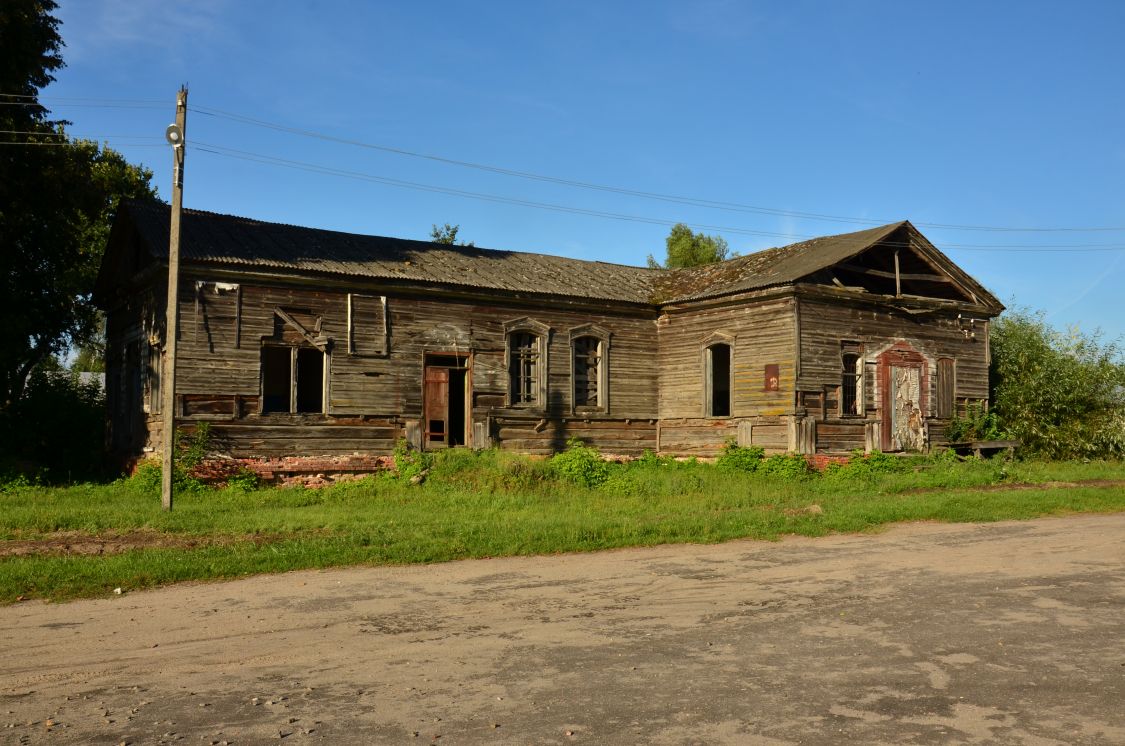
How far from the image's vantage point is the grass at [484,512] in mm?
10766

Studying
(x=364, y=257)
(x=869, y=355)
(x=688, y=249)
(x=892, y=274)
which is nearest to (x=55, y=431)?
(x=364, y=257)

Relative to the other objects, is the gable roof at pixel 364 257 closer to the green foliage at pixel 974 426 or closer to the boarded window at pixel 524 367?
the boarded window at pixel 524 367

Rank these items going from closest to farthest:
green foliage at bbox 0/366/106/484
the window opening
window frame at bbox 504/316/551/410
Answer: green foliage at bbox 0/366/106/484, window frame at bbox 504/316/551/410, the window opening

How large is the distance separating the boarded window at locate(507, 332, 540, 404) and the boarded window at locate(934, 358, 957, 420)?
10.5 metres

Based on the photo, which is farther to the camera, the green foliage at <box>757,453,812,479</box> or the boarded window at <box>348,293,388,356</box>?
the green foliage at <box>757,453,812,479</box>

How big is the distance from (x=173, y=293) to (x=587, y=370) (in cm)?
1149

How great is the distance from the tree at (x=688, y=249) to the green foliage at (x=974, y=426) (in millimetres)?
26251

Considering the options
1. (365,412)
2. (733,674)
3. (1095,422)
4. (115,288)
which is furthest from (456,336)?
(1095,422)

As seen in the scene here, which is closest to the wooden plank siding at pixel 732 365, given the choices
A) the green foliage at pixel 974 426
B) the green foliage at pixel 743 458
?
the green foliage at pixel 743 458

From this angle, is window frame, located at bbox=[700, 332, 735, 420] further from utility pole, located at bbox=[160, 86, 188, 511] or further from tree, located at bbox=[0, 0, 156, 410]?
tree, located at bbox=[0, 0, 156, 410]

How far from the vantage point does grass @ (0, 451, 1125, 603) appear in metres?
10.8

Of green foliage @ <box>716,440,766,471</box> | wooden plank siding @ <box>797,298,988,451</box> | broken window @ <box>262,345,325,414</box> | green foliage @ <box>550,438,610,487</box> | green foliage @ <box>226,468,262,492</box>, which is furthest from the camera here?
broken window @ <box>262,345,325,414</box>

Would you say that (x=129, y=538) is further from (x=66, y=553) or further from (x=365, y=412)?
(x=365, y=412)

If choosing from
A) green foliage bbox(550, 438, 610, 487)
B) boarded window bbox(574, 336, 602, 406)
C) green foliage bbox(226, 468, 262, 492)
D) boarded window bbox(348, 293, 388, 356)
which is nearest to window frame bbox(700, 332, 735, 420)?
boarded window bbox(574, 336, 602, 406)
